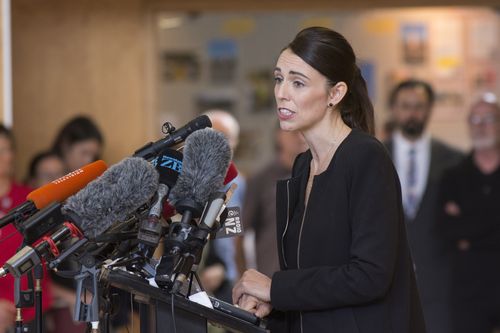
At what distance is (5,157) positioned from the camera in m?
5.56

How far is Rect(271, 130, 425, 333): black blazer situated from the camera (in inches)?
120

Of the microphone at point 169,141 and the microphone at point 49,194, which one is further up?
the microphone at point 169,141

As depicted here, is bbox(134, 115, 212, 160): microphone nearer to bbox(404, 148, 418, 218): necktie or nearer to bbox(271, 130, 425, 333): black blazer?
bbox(271, 130, 425, 333): black blazer

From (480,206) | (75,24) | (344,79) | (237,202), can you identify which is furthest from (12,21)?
(344,79)

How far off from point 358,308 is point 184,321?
512 mm

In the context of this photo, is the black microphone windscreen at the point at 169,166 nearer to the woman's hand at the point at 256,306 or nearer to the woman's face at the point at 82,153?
the woman's hand at the point at 256,306

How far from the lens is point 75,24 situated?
7336mm

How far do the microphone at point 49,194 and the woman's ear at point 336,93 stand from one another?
754 mm

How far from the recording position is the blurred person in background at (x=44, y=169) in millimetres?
6070

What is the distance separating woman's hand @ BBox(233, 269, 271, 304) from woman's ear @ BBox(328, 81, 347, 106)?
580 millimetres

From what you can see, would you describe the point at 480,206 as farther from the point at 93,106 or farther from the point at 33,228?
the point at 33,228

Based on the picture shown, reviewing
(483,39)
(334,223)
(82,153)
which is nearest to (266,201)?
(82,153)

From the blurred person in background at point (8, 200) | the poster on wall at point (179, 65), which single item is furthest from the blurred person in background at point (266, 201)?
the poster on wall at point (179, 65)

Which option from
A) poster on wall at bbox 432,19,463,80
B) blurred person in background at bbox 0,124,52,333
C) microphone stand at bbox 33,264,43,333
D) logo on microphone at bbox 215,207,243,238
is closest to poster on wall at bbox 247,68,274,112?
poster on wall at bbox 432,19,463,80
